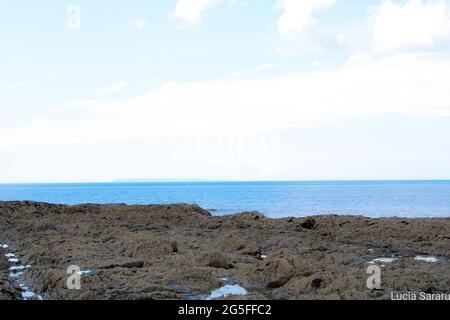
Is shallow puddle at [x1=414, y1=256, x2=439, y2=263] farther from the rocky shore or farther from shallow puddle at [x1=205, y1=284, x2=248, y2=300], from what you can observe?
shallow puddle at [x1=205, y1=284, x2=248, y2=300]

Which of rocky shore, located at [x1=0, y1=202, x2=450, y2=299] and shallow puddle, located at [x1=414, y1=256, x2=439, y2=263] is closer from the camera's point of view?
rocky shore, located at [x1=0, y1=202, x2=450, y2=299]

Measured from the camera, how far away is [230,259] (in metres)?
16.5

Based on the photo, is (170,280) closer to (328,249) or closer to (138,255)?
(138,255)

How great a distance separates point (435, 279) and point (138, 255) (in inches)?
373

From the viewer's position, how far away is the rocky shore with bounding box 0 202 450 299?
1221 centimetres

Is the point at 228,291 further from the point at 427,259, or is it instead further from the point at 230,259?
the point at 427,259

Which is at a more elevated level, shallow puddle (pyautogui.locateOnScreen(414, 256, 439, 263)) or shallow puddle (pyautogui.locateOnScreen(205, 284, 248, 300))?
shallow puddle (pyautogui.locateOnScreen(205, 284, 248, 300))

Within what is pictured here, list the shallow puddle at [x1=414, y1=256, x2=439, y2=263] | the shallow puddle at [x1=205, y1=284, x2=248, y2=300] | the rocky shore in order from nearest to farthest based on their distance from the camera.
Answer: the shallow puddle at [x1=205, y1=284, x2=248, y2=300] → the rocky shore → the shallow puddle at [x1=414, y1=256, x2=439, y2=263]

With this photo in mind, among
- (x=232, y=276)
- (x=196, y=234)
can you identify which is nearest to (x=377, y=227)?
(x=196, y=234)

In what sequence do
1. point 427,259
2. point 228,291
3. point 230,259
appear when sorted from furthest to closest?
point 427,259 < point 230,259 < point 228,291

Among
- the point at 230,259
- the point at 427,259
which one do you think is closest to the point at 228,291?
the point at 230,259

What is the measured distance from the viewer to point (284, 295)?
11812 millimetres

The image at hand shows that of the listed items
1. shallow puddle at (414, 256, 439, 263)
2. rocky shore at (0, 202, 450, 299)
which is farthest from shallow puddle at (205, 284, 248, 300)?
shallow puddle at (414, 256, 439, 263)

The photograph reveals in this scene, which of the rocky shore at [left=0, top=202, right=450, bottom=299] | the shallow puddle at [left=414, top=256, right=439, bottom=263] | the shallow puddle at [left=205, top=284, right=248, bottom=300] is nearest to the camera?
the shallow puddle at [left=205, top=284, right=248, bottom=300]
